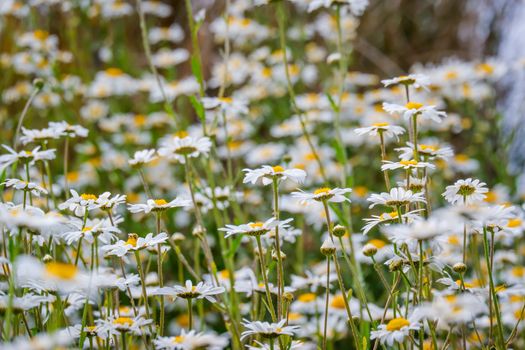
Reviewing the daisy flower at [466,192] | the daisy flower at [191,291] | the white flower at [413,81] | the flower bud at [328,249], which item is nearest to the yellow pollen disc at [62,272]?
the daisy flower at [191,291]

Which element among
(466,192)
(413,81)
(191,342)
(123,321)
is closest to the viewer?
(191,342)

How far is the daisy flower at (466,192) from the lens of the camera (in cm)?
142

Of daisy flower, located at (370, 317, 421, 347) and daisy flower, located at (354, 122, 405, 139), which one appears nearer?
daisy flower, located at (370, 317, 421, 347)

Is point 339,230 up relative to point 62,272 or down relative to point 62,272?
down

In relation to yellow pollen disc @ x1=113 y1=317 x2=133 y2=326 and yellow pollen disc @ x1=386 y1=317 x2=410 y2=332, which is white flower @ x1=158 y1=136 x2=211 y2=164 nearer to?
yellow pollen disc @ x1=113 y1=317 x2=133 y2=326

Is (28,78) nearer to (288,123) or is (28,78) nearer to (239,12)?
(239,12)

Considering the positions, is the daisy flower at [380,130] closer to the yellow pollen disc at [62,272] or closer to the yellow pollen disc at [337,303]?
the yellow pollen disc at [337,303]

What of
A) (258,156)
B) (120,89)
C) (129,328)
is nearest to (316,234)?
(258,156)

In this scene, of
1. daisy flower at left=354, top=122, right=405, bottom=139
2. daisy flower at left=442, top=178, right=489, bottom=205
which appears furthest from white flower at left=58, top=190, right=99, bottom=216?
daisy flower at left=442, top=178, right=489, bottom=205

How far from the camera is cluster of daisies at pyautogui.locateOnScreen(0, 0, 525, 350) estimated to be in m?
1.33

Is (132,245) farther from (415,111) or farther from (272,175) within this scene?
(415,111)

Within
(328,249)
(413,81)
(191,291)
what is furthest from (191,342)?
(413,81)

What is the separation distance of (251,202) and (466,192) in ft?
5.19

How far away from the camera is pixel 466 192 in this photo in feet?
4.71
